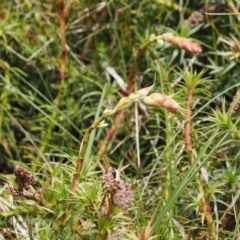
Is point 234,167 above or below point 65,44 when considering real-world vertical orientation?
below

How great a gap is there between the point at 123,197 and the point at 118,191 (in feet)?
0.04

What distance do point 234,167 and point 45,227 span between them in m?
0.46

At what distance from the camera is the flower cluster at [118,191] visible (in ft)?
2.85

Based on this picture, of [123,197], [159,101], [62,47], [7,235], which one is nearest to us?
[123,197]

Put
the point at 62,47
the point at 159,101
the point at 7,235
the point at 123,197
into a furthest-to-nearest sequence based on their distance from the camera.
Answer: the point at 62,47 → the point at 7,235 → the point at 159,101 → the point at 123,197

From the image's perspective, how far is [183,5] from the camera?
5.54 ft

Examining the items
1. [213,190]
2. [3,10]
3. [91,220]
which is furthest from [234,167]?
[3,10]

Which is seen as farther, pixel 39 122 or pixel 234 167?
pixel 39 122

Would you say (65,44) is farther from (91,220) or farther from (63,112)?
(91,220)

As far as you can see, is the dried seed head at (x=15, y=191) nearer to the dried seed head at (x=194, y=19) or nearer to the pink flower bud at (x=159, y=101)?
the pink flower bud at (x=159, y=101)

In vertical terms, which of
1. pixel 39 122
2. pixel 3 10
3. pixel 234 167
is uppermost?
pixel 3 10

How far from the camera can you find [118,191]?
2.88ft

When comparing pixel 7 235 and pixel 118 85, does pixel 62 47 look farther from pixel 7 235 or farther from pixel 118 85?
pixel 7 235

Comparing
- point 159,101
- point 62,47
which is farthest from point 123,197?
point 62,47
